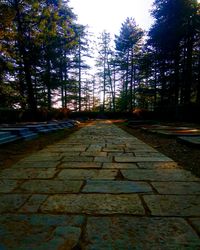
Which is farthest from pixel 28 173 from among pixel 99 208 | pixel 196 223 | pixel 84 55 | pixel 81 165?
pixel 84 55

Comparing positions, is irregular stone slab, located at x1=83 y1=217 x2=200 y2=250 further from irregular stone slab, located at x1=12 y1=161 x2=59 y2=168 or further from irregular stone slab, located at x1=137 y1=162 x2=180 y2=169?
irregular stone slab, located at x1=12 y1=161 x2=59 y2=168

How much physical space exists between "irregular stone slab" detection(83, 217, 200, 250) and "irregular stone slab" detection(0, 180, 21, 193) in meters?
0.99

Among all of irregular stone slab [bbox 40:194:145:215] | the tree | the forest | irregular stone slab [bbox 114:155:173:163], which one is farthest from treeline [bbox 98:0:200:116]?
irregular stone slab [bbox 40:194:145:215]

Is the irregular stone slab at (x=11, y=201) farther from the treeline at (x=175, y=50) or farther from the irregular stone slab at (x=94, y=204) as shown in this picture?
the treeline at (x=175, y=50)

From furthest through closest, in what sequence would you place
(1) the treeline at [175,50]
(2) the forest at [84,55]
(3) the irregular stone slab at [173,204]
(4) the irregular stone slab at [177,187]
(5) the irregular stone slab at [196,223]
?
(1) the treeline at [175,50]
(2) the forest at [84,55]
(4) the irregular stone slab at [177,187]
(3) the irregular stone slab at [173,204]
(5) the irregular stone slab at [196,223]

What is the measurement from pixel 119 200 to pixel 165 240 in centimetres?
65

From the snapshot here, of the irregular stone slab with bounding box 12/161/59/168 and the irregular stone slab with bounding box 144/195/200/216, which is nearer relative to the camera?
the irregular stone slab with bounding box 144/195/200/216

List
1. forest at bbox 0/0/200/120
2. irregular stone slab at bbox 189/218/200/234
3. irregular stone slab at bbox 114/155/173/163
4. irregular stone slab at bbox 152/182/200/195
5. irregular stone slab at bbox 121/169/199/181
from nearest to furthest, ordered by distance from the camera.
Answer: irregular stone slab at bbox 189/218/200/234 → irregular stone slab at bbox 152/182/200/195 → irregular stone slab at bbox 121/169/199/181 → irregular stone slab at bbox 114/155/173/163 → forest at bbox 0/0/200/120

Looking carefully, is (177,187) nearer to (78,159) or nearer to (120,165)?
(120,165)

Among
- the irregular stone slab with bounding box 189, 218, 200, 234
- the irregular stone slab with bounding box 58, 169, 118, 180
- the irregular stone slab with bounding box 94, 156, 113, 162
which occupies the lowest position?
the irregular stone slab with bounding box 94, 156, 113, 162

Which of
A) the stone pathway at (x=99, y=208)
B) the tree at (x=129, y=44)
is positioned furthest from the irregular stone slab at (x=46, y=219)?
the tree at (x=129, y=44)

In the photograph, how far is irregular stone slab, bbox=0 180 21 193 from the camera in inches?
84.3

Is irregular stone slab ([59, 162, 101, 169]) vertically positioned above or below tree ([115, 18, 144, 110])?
below

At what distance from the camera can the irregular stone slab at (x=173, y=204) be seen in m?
1.63
